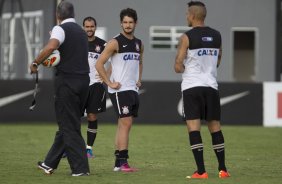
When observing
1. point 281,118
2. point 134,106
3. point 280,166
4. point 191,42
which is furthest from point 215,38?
point 281,118

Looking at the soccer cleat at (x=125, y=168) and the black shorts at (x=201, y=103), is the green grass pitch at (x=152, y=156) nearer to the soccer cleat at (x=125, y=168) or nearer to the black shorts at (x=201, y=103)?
the soccer cleat at (x=125, y=168)

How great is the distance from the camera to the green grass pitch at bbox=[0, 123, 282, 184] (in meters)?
11.5

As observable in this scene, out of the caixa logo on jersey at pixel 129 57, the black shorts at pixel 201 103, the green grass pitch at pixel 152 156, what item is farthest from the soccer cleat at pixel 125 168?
the caixa logo on jersey at pixel 129 57

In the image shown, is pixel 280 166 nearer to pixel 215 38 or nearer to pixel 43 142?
pixel 215 38

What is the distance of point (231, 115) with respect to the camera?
2447 centimetres

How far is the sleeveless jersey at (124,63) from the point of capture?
41.4 feet

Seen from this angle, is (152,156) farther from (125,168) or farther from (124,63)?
(124,63)

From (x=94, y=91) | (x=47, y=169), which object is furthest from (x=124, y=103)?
(x=94, y=91)

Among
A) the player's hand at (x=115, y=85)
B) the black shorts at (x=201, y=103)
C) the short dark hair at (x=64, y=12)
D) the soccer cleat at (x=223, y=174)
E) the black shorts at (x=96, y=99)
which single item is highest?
the short dark hair at (x=64, y=12)

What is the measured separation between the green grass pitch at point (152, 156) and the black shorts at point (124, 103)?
770mm

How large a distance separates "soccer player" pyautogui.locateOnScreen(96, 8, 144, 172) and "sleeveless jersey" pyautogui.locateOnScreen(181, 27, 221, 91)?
4.01ft

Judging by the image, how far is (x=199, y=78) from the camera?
11.6m

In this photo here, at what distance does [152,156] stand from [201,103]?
3.59m

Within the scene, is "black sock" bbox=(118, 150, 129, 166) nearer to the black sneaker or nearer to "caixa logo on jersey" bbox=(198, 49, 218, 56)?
the black sneaker
